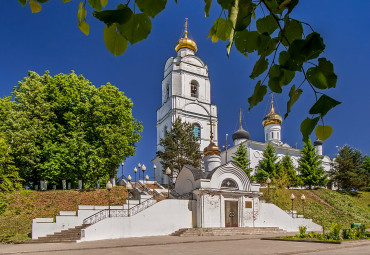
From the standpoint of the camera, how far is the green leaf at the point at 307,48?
1.26 meters

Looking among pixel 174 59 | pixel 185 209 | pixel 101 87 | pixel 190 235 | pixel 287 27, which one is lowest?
pixel 190 235

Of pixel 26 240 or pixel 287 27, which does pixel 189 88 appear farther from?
pixel 287 27

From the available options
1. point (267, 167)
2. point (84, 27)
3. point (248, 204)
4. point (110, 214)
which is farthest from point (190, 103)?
point (84, 27)

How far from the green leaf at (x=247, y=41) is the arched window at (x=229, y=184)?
19729 mm

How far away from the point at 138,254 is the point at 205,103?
29.8 metres

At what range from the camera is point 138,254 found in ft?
33.0

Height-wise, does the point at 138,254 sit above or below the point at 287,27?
below

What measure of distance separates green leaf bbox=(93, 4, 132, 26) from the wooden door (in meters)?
20.4

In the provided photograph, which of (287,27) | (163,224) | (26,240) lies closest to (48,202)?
(26,240)

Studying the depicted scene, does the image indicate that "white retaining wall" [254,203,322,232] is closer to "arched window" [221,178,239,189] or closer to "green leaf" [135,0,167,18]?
"arched window" [221,178,239,189]

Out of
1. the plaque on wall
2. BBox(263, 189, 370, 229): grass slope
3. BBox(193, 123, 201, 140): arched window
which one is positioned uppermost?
BBox(193, 123, 201, 140): arched window

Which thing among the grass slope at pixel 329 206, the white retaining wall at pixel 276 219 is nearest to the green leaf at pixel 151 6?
the white retaining wall at pixel 276 219

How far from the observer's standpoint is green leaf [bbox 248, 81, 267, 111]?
1.51 meters

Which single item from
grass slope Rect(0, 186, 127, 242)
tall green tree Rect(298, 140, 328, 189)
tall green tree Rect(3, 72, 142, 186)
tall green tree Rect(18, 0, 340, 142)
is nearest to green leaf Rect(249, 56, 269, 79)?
tall green tree Rect(18, 0, 340, 142)
